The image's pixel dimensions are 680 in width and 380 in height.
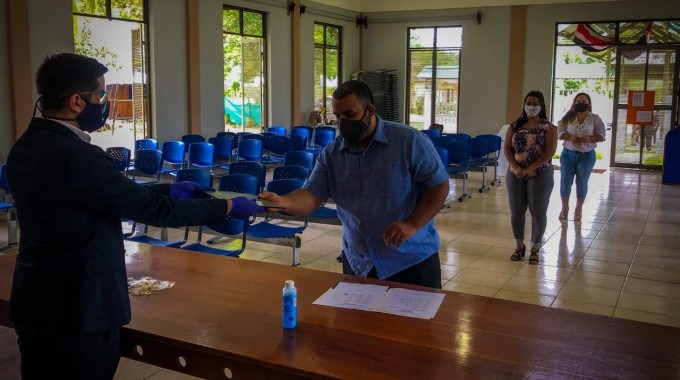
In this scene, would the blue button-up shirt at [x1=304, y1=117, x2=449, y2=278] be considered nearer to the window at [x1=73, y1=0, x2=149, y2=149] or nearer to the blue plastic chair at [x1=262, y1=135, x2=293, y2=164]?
the window at [x1=73, y1=0, x2=149, y2=149]

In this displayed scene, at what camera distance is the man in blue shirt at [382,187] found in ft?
9.14

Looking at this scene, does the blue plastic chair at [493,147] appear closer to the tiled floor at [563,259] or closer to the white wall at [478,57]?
the tiled floor at [563,259]

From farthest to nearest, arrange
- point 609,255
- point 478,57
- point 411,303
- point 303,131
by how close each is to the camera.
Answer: point 478,57, point 303,131, point 609,255, point 411,303

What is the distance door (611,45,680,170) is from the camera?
1347 cm

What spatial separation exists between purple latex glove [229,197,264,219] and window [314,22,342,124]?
500 inches

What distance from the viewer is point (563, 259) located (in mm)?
6277

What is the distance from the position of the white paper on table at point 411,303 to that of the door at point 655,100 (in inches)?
502

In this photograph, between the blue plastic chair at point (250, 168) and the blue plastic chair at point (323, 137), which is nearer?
the blue plastic chair at point (250, 168)

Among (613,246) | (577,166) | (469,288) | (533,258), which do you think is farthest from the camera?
(577,166)

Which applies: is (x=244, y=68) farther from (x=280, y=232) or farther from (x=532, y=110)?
(x=532, y=110)

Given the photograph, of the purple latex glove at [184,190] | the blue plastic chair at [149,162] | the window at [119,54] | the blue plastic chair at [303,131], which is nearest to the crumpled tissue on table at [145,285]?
the purple latex glove at [184,190]

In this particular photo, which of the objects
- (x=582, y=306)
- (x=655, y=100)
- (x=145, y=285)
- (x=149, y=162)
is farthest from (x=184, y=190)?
(x=655, y=100)

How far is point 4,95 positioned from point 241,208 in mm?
7566

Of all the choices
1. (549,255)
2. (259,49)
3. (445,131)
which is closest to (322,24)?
(259,49)
